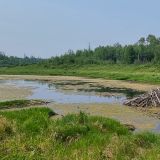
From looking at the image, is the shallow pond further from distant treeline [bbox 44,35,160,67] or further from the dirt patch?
distant treeline [bbox 44,35,160,67]

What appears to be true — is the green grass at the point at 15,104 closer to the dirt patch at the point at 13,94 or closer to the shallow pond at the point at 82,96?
the shallow pond at the point at 82,96

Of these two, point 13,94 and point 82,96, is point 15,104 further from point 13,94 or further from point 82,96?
point 82,96

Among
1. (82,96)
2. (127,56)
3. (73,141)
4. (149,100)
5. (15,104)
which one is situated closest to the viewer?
(73,141)

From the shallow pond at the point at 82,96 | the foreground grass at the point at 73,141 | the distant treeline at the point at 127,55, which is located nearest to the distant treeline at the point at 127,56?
the distant treeline at the point at 127,55

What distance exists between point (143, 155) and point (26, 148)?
350 centimetres

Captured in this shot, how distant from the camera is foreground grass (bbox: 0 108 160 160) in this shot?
39.0 ft

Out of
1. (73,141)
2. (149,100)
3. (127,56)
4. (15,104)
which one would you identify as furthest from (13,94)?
(127,56)

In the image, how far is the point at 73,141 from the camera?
15.3m

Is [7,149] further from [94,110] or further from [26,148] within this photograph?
[94,110]

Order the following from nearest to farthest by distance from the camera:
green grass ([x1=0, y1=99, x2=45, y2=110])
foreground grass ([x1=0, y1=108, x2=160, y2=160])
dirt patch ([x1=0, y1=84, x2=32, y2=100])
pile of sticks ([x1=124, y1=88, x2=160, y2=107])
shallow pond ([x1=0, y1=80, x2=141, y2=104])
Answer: foreground grass ([x1=0, y1=108, x2=160, y2=160]) < green grass ([x1=0, y1=99, x2=45, y2=110]) < pile of sticks ([x1=124, y1=88, x2=160, y2=107]) < shallow pond ([x1=0, y1=80, x2=141, y2=104]) < dirt patch ([x1=0, y1=84, x2=32, y2=100])

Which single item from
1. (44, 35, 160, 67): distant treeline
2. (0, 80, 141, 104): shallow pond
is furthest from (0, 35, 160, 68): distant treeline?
(0, 80, 141, 104): shallow pond

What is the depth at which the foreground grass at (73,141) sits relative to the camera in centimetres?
1188

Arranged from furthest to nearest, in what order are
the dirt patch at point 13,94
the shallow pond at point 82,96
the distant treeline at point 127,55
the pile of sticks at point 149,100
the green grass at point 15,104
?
the distant treeline at point 127,55 → the dirt patch at point 13,94 → the shallow pond at point 82,96 → the pile of sticks at point 149,100 → the green grass at point 15,104

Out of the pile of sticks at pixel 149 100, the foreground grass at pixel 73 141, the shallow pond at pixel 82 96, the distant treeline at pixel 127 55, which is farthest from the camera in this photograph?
the distant treeline at pixel 127 55
